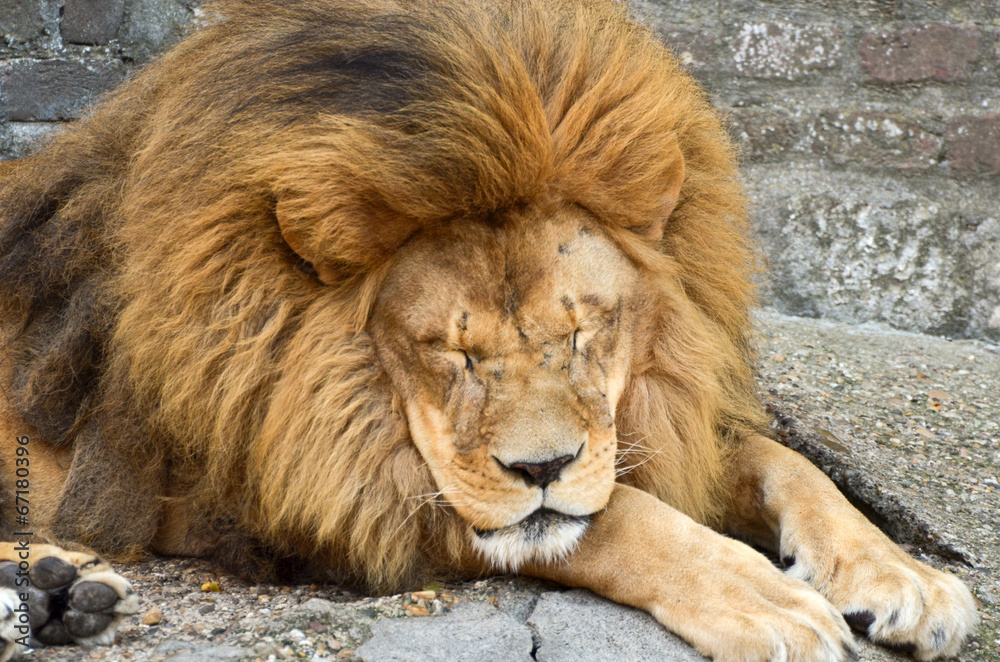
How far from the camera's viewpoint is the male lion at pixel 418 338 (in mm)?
2002

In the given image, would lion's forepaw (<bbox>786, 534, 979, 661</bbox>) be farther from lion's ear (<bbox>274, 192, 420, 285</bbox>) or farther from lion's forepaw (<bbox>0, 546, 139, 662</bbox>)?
lion's forepaw (<bbox>0, 546, 139, 662</bbox>)

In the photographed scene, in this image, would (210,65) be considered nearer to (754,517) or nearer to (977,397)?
(754,517)

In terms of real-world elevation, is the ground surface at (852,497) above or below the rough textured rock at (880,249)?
below

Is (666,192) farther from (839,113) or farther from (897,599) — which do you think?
(839,113)

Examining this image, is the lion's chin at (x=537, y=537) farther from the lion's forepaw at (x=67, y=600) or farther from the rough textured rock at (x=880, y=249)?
the rough textured rock at (x=880, y=249)

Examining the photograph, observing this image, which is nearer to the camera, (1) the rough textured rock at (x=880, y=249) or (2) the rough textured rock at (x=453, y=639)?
(2) the rough textured rock at (x=453, y=639)

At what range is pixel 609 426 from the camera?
6.89 feet

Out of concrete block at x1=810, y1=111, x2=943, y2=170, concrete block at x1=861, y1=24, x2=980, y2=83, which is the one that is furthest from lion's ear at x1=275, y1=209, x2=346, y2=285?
concrete block at x1=861, y1=24, x2=980, y2=83

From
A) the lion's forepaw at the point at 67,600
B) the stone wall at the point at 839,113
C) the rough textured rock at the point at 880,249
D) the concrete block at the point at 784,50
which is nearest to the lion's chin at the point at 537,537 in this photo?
the lion's forepaw at the point at 67,600

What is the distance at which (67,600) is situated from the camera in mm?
1959

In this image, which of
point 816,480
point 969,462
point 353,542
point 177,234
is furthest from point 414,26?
point 969,462

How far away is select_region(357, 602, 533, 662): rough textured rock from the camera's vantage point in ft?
6.13

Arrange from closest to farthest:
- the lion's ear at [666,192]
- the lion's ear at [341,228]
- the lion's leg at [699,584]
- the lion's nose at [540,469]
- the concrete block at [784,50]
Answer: the lion's leg at [699,584], the lion's nose at [540,469], the lion's ear at [341,228], the lion's ear at [666,192], the concrete block at [784,50]

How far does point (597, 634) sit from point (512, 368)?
1.83 ft
